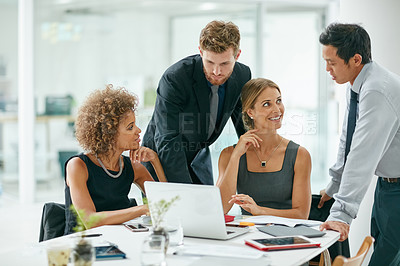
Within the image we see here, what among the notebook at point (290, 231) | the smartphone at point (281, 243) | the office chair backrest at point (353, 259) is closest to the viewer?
the office chair backrest at point (353, 259)

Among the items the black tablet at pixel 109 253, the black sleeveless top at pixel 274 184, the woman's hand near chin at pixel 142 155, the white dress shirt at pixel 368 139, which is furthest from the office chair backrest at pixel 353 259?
the woman's hand near chin at pixel 142 155

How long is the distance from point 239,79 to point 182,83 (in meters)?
0.35

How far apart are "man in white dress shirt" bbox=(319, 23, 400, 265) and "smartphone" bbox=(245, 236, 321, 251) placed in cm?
28

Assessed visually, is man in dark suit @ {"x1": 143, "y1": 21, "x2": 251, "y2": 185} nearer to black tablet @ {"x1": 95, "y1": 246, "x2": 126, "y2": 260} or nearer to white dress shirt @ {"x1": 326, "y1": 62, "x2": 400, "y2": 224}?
white dress shirt @ {"x1": 326, "y1": 62, "x2": 400, "y2": 224}

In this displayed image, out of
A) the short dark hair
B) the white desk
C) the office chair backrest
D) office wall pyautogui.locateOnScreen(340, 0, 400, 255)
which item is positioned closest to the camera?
the office chair backrest

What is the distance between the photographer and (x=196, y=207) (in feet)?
6.96

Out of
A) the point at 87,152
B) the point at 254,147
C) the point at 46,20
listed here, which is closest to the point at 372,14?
the point at 254,147

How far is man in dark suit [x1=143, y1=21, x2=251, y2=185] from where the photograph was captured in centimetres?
293

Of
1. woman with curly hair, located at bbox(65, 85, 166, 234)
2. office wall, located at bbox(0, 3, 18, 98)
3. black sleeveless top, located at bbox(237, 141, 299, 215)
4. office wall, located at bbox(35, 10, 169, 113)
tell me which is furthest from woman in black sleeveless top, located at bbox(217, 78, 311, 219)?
office wall, located at bbox(0, 3, 18, 98)

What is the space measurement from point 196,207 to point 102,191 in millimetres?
808

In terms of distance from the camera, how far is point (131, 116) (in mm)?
2879

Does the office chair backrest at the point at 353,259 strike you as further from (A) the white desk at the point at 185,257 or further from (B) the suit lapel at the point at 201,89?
(B) the suit lapel at the point at 201,89

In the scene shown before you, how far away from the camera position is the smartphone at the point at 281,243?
6.56 ft

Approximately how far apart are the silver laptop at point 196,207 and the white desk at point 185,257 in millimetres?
37
